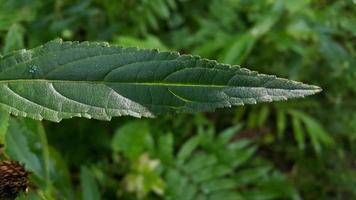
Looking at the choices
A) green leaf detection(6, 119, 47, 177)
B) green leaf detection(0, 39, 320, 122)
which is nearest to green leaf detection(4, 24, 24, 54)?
green leaf detection(6, 119, 47, 177)

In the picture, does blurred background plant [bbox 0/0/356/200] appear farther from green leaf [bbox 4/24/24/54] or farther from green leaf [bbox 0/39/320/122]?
A: green leaf [bbox 0/39/320/122]

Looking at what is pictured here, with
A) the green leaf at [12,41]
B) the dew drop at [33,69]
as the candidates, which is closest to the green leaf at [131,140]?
the green leaf at [12,41]

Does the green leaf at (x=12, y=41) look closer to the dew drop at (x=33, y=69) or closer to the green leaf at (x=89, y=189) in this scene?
the green leaf at (x=89, y=189)

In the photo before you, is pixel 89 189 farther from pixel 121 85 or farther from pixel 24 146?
pixel 121 85

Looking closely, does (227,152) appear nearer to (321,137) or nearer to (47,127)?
(321,137)

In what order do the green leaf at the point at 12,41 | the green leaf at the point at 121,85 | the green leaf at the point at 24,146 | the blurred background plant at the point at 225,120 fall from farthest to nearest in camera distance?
the blurred background plant at the point at 225,120 → the green leaf at the point at 12,41 → the green leaf at the point at 24,146 → the green leaf at the point at 121,85

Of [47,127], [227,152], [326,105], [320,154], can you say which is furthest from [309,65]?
[47,127]
